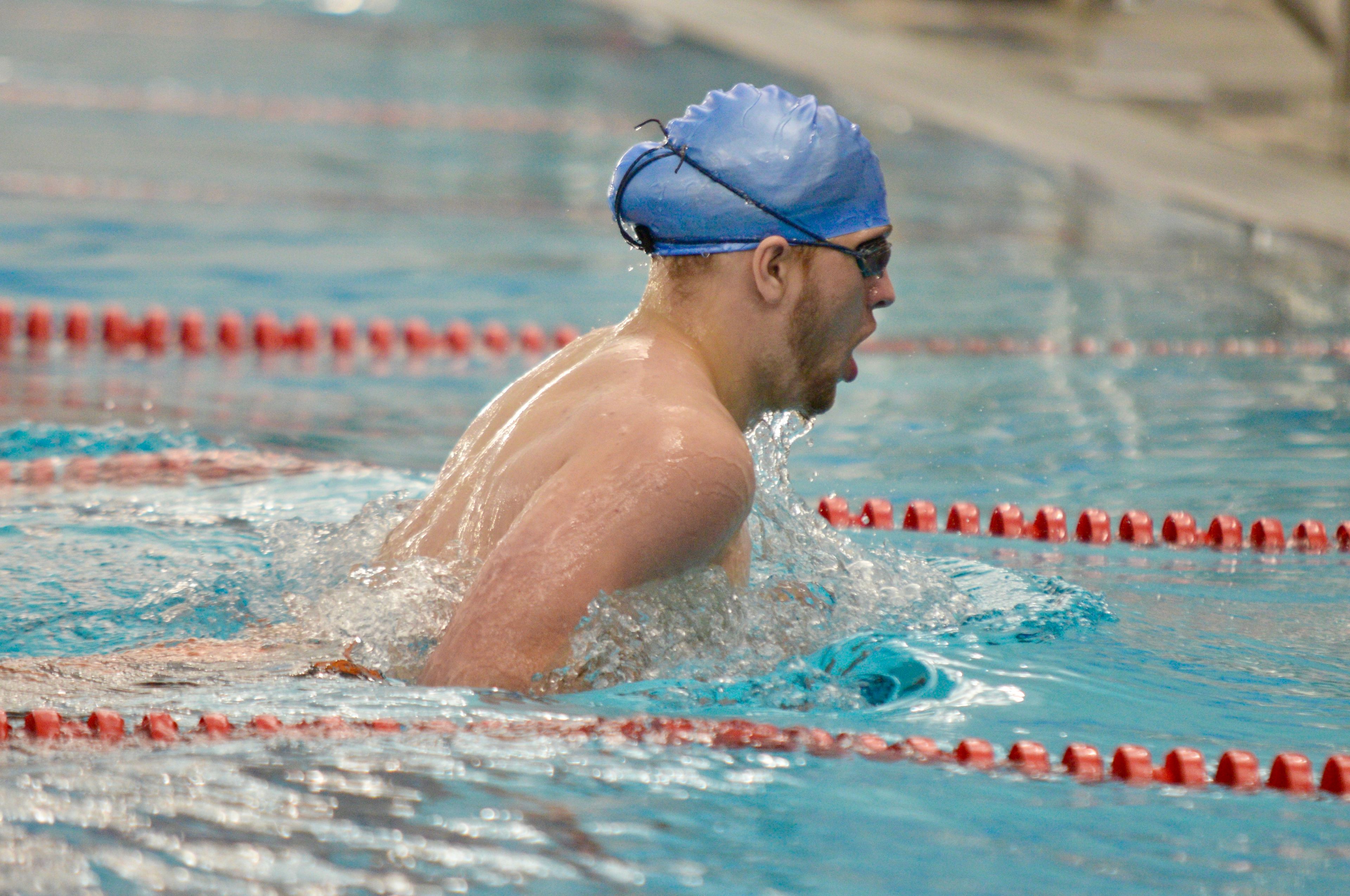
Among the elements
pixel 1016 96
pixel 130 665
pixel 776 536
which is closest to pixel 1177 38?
pixel 1016 96

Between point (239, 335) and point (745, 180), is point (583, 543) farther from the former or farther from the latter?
point (239, 335)

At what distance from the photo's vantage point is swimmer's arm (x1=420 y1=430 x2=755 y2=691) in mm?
1994

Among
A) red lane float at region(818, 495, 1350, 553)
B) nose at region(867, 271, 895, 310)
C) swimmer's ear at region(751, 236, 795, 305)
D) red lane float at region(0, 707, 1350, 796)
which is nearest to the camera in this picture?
red lane float at region(0, 707, 1350, 796)

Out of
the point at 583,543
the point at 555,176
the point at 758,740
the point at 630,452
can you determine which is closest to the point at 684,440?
→ the point at 630,452

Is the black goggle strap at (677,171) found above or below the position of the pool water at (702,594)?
above

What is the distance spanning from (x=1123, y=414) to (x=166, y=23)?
1323 centimetres

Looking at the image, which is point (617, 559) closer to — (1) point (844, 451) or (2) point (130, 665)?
(2) point (130, 665)

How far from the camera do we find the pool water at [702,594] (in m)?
1.84

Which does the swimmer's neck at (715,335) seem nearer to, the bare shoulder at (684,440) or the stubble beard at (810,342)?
the stubble beard at (810,342)

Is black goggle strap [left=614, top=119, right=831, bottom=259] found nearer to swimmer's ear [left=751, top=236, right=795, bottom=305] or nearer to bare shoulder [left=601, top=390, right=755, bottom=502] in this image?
swimmer's ear [left=751, top=236, right=795, bottom=305]

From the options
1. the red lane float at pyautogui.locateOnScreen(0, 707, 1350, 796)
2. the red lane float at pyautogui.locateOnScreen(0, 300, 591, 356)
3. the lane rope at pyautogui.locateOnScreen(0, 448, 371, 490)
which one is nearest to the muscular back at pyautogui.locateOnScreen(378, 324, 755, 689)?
the red lane float at pyautogui.locateOnScreen(0, 707, 1350, 796)

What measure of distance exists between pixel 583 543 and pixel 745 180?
0.64 metres

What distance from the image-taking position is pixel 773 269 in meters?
2.30

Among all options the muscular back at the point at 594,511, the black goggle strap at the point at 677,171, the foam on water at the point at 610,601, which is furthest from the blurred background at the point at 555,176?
the muscular back at the point at 594,511
